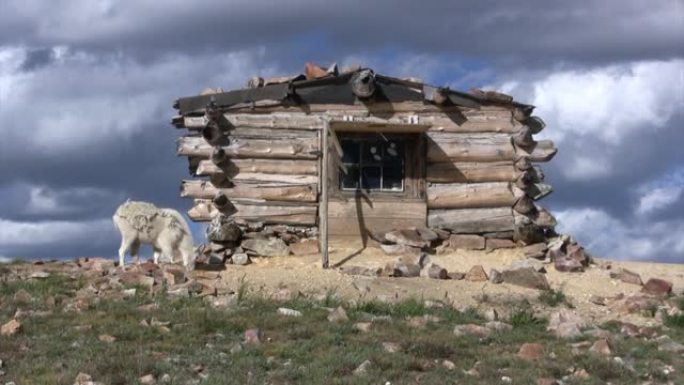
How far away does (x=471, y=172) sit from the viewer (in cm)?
2117

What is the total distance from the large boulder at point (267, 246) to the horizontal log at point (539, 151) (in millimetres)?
4740

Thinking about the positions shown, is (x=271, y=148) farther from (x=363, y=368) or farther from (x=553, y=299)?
(x=363, y=368)

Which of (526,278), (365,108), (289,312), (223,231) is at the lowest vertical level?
(289,312)

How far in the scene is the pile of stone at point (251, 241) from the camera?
20078 mm

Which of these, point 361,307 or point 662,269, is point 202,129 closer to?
point 361,307

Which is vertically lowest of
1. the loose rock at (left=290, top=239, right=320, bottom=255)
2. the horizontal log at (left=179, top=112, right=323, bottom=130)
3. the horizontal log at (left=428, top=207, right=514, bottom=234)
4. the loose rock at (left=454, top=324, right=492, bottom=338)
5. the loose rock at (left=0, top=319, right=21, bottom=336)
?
the loose rock at (left=454, top=324, right=492, bottom=338)

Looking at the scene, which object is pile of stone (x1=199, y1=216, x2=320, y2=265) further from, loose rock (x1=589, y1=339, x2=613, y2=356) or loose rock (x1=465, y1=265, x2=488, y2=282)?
loose rock (x1=589, y1=339, x2=613, y2=356)

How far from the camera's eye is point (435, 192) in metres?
21.1

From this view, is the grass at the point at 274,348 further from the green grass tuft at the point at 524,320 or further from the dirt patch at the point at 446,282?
the dirt patch at the point at 446,282

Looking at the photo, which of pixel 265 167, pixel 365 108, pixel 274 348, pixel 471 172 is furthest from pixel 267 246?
pixel 274 348

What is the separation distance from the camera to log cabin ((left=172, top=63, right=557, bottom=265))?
2070 centimetres

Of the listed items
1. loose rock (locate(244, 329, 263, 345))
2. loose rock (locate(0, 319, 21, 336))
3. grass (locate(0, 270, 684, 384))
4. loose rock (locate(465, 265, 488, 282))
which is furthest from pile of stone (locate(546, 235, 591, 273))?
loose rock (locate(0, 319, 21, 336))

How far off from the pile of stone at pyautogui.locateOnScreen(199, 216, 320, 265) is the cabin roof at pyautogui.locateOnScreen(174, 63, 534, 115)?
2.20m

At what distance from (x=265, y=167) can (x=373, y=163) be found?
1996 millimetres
